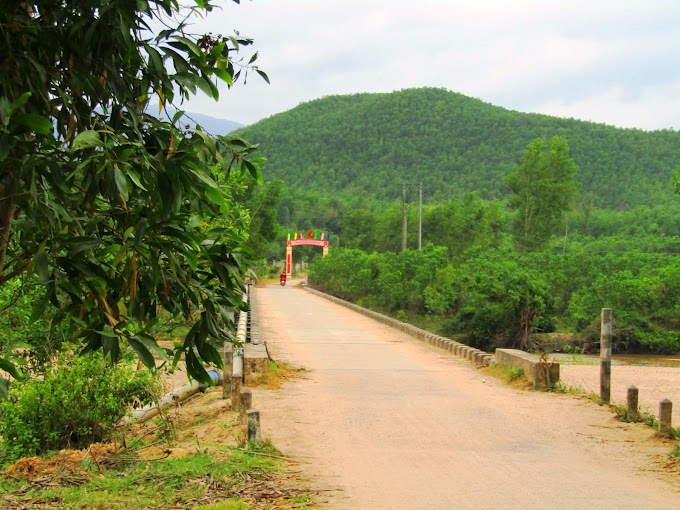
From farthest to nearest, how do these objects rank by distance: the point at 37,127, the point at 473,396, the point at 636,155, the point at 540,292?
the point at 636,155
the point at 540,292
the point at 473,396
the point at 37,127

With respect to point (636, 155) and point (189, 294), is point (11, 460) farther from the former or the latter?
point (636, 155)

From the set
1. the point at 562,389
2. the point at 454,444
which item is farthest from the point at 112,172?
the point at 562,389

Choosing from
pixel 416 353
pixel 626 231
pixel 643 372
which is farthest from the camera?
pixel 626 231

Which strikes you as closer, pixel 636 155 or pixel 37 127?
pixel 37 127

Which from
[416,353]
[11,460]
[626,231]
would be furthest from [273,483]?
[626,231]

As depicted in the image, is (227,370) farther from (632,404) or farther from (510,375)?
(632,404)

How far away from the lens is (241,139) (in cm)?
313

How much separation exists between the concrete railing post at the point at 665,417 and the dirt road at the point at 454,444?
197mm

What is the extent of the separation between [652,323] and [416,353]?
12.2 m

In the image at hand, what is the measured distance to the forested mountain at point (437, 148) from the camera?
263 feet

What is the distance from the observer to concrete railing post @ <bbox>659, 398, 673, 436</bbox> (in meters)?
7.77

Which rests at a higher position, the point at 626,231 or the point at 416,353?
the point at 626,231

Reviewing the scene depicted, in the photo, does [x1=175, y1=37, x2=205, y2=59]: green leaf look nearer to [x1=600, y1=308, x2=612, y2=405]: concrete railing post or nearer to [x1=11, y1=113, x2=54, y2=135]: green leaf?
[x1=11, y1=113, x2=54, y2=135]: green leaf

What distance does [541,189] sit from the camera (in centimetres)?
4759
